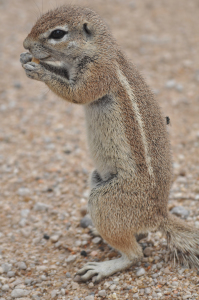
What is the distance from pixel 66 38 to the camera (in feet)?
10.3

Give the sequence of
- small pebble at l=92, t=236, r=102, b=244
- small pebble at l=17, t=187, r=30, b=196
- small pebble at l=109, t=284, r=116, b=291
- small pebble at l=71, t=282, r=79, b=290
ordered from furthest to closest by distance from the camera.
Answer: small pebble at l=17, t=187, r=30, b=196 < small pebble at l=92, t=236, r=102, b=244 < small pebble at l=71, t=282, r=79, b=290 < small pebble at l=109, t=284, r=116, b=291

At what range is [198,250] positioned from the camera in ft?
10.4

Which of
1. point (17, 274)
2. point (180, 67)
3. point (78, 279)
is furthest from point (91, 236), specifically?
point (180, 67)

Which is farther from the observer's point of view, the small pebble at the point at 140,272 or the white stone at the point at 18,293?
the small pebble at the point at 140,272

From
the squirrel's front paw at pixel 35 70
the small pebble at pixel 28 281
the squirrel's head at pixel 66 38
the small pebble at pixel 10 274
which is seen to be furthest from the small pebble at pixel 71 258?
the squirrel's head at pixel 66 38

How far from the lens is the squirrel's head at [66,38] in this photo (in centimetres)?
312

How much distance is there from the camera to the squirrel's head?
10.2 feet

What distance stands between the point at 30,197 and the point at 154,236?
165 cm

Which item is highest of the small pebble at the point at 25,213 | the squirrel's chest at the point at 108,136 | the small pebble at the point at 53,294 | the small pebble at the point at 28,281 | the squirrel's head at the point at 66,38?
the squirrel's head at the point at 66,38

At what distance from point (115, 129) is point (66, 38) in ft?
2.94

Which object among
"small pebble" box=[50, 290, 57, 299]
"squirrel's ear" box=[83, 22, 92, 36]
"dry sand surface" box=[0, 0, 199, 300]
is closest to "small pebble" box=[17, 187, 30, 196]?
"dry sand surface" box=[0, 0, 199, 300]

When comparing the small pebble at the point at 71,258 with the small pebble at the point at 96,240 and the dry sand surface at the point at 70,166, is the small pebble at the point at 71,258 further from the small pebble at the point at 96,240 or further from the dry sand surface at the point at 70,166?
the small pebble at the point at 96,240

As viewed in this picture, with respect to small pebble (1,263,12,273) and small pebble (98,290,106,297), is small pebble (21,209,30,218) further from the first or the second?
small pebble (98,290,106,297)

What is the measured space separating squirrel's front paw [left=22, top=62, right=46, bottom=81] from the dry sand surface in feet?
4.51
